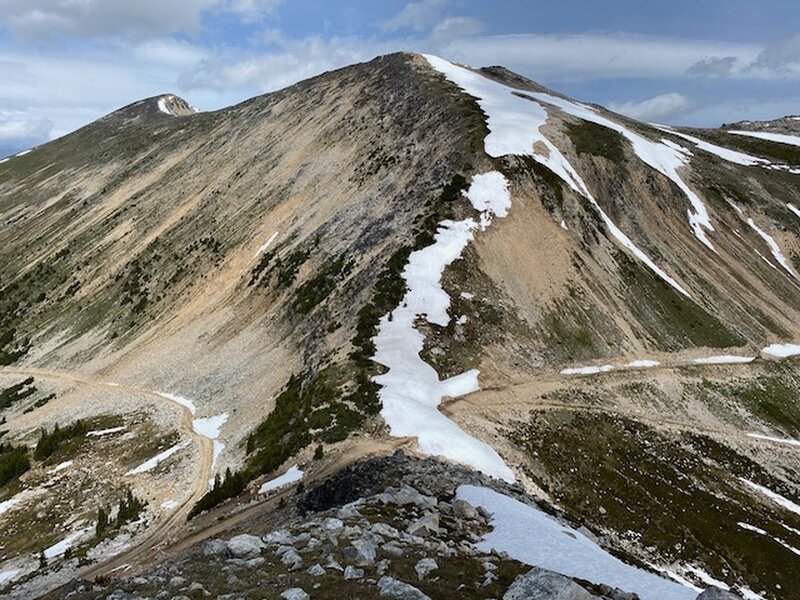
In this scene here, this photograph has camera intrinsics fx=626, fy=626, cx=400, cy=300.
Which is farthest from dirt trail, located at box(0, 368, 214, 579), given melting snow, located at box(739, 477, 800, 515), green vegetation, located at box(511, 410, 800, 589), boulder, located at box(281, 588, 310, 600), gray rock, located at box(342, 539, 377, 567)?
melting snow, located at box(739, 477, 800, 515)

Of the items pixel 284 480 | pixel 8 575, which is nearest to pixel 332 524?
pixel 284 480

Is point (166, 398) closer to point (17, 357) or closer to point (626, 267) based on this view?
point (17, 357)

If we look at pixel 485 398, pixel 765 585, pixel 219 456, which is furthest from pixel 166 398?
pixel 765 585

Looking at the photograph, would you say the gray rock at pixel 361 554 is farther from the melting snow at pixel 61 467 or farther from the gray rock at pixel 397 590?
the melting snow at pixel 61 467

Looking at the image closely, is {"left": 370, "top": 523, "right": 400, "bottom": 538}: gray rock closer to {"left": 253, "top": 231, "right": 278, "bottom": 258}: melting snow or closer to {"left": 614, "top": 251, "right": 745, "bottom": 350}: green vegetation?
{"left": 614, "top": 251, "right": 745, "bottom": 350}: green vegetation

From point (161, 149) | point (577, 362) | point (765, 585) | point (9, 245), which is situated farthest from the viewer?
point (161, 149)
